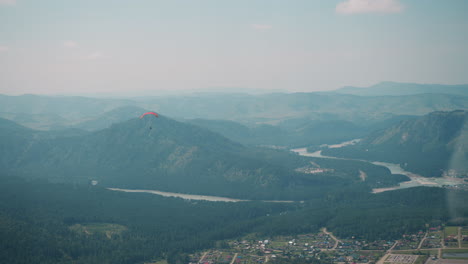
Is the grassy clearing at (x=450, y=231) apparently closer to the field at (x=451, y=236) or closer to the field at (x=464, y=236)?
the field at (x=451, y=236)

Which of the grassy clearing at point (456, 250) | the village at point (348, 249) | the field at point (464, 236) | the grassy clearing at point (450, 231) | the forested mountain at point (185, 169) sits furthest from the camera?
the forested mountain at point (185, 169)

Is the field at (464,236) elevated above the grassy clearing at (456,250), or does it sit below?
above

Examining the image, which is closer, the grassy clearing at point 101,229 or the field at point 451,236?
the field at point 451,236

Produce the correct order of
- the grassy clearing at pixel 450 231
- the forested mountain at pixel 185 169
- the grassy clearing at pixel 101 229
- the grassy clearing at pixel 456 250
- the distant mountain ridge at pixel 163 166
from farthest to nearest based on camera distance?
the distant mountain ridge at pixel 163 166 < the forested mountain at pixel 185 169 < the grassy clearing at pixel 101 229 < the grassy clearing at pixel 450 231 < the grassy clearing at pixel 456 250

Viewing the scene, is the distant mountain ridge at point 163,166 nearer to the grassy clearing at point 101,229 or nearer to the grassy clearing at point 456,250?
the grassy clearing at point 101,229

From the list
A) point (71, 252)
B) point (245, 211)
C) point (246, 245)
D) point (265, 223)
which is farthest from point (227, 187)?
point (71, 252)

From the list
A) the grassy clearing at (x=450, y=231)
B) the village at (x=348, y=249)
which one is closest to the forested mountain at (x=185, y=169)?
the village at (x=348, y=249)

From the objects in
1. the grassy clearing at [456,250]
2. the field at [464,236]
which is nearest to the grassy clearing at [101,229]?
the grassy clearing at [456,250]

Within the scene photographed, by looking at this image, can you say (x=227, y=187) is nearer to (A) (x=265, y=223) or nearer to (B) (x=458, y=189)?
(A) (x=265, y=223)

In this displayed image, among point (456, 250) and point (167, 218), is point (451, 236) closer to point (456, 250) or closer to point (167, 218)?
point (456, 250)

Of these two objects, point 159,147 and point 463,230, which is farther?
point 159,147
